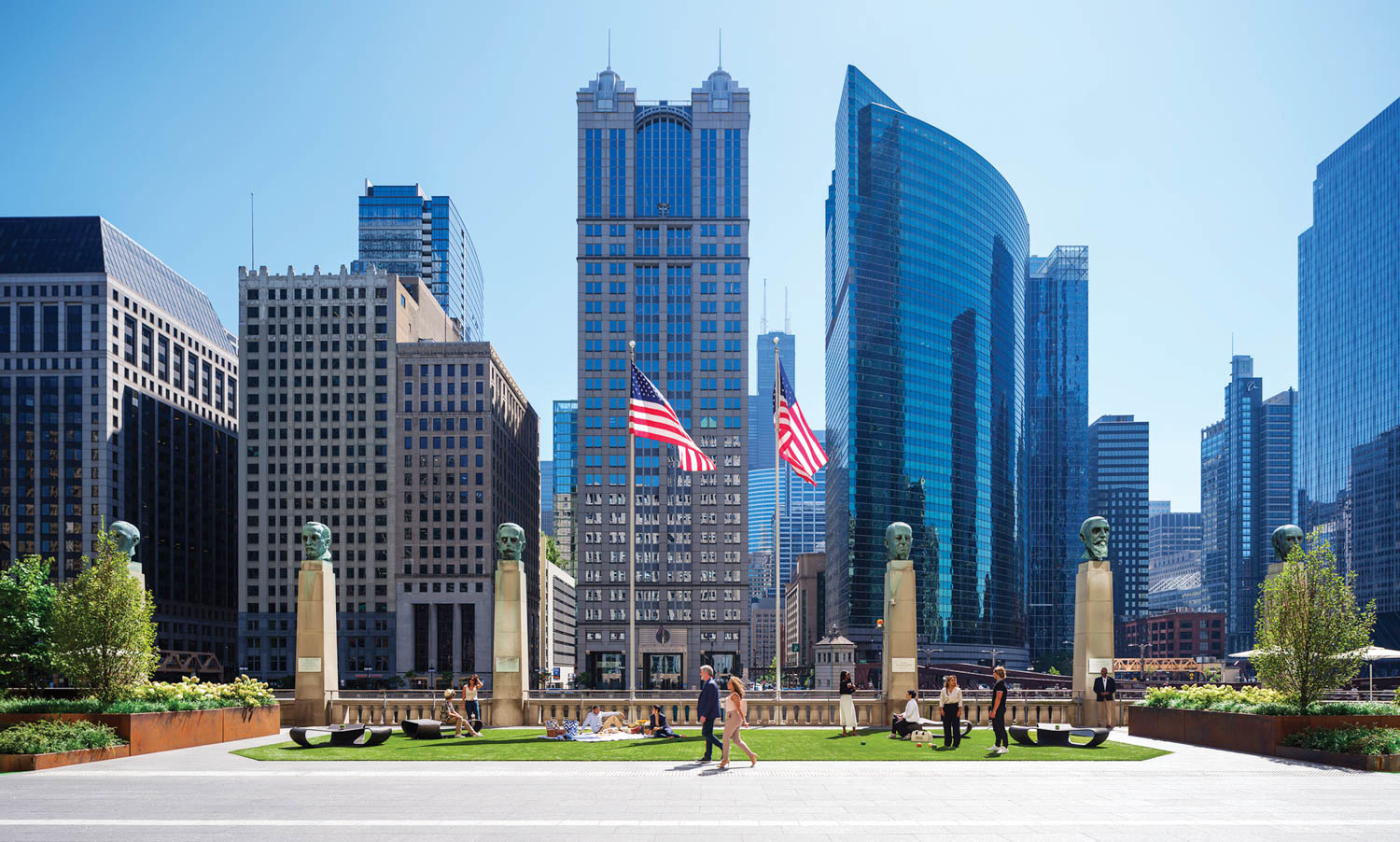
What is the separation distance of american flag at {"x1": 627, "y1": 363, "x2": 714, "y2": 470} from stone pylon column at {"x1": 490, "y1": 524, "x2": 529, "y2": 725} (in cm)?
527

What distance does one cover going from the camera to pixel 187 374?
172000 millimetres

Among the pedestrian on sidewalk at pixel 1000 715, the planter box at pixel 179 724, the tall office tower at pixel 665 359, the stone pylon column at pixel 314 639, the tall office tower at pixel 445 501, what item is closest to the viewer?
the pedestrian on sidewalk at pixel 1000 715

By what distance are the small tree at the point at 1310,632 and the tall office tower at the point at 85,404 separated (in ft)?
455

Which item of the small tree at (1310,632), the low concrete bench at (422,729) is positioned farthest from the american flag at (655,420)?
the small tree at (1310,632)

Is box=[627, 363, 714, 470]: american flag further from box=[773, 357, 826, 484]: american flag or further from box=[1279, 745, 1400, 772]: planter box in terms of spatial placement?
box=[1279, 745, 1400, 772]: planter box

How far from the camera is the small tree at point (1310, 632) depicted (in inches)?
1128

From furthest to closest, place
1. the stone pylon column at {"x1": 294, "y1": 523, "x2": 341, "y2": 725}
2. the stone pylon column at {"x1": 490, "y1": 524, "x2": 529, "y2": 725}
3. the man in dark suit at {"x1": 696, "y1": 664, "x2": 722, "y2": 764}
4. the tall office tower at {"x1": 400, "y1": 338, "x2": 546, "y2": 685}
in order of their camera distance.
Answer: the tall office tower at {"x1": 400, "y1": 338, "x2": 546, "y2": 685} → the stone pylon column at {"x1": 294, "y1": 523, "x2": 341, "y2": 725} → the stone pylon column at {"x1": 490, "y1": 524, "x2": 529, "y2": 725} → the man in dark suit at {"x1": 696, "y1": 664, "x2": 722, "y2": 764}

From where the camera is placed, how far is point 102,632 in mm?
31234

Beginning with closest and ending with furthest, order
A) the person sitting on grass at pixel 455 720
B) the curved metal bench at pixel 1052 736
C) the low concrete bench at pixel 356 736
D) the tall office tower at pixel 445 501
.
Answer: the low concrete bench at pixel 356 736, the curved metal bench at pixel 1052 736, the person sitting on grass at pixel 455 720, the tall office tower at pixel 445 501

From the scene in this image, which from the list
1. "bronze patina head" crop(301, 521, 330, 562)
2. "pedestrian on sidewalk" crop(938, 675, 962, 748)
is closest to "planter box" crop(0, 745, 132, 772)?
"bronze patina head" crop(301, 521, 330, 562)

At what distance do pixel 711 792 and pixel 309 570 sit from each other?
2300cm

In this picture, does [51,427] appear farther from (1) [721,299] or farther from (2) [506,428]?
(1) [721,299]

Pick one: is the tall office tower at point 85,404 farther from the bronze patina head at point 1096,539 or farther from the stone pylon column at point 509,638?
the bronze patina head at point 1096,539

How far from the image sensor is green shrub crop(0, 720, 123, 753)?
24719mm
